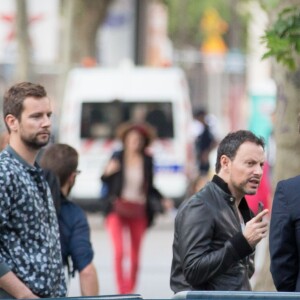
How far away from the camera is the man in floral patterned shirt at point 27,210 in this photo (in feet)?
20.7

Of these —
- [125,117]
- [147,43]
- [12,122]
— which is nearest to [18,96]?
[12,122]

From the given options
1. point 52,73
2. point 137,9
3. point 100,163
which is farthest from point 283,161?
point 137,9

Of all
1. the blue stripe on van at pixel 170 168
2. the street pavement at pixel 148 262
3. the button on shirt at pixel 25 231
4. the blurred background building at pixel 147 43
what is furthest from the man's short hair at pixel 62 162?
the blue stripe on van at pixel 170 168

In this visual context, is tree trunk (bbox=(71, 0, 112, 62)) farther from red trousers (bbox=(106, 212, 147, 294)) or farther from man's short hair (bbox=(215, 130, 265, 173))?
man's short hair (bbox=(215, 130, 265, 173))

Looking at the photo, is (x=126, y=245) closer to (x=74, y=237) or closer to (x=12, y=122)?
(x=74, y=237)

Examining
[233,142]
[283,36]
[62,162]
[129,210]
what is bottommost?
[129,210]

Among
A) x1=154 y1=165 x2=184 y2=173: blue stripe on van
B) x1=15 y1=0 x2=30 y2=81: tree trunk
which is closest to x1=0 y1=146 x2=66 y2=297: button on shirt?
x1=154 y1=165 x2=184 y2=173: blue stripe on van

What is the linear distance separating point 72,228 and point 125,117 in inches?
635

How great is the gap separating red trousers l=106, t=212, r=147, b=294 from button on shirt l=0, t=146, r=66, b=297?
262 inches

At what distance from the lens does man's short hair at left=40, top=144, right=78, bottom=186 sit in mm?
7809

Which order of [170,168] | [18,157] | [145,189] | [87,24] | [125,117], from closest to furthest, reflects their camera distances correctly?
[18,157]
[145,189]
[170,168]
[125,117]
[87,24]

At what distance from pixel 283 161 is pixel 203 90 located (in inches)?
1810

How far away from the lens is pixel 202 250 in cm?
632

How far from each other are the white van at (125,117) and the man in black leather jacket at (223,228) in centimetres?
1644
